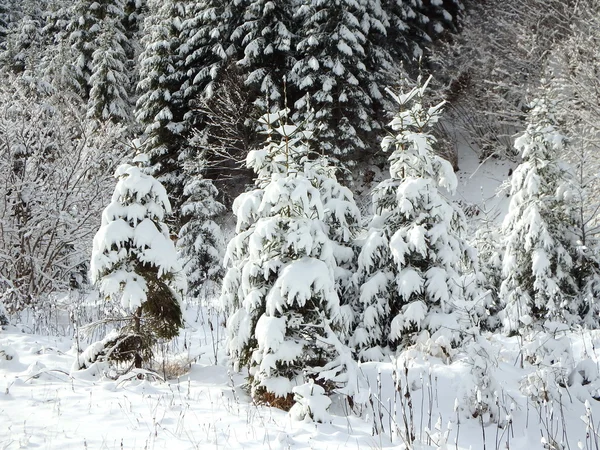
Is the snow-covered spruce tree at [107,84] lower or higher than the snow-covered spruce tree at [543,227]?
A: higher

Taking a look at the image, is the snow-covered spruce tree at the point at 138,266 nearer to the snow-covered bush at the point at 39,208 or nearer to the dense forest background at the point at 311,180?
the dense forest background at the point at 311,180

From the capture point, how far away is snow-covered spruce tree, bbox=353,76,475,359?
6.92 m

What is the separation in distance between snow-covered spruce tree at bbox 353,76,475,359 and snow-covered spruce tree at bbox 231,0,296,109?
13906 mm

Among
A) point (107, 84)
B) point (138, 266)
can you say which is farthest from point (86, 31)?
point (138, 266)

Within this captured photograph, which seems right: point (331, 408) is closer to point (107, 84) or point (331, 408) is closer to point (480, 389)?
point (480, 389)

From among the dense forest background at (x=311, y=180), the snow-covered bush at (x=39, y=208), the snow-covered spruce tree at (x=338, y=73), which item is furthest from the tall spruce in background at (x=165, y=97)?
the snow-covered bush at (x=39, y=208)

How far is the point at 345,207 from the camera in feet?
25.3

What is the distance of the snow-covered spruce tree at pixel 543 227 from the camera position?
372 inches

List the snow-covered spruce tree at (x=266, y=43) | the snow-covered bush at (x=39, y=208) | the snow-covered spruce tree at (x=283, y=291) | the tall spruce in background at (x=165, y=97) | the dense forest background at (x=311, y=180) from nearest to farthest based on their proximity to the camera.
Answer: the snow-covered spruce tree at (x=283, y=291) → the dense forest background at (x=311, y=180) → the snow-covered bush at (x=39, y=208) → the snow-covered spruce tree at (x=266, y=43) → the tall spruce in background at (x=165, y=97)

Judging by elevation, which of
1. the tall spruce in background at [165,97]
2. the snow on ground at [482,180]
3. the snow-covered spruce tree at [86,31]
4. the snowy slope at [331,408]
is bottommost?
the snowy slope at [331,408]

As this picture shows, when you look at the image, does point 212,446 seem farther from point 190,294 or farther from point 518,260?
point 190,294

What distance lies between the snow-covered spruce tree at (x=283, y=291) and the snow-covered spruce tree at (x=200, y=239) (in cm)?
1106

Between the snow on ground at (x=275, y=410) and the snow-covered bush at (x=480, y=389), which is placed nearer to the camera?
the snow on ground at (x=275, y=410)

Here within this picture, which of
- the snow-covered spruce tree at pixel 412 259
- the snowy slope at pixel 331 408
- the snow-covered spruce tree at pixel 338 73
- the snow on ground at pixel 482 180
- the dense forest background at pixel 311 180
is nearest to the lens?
the snowy slope at pixel 331 408
